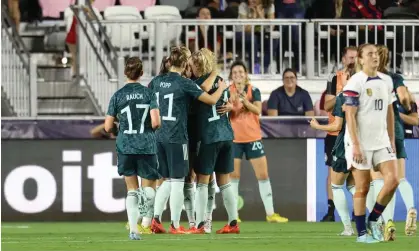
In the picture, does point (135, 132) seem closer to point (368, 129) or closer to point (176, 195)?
point (176, 195)

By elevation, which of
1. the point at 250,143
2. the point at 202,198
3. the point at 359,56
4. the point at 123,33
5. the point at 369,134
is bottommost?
the point at 202,198

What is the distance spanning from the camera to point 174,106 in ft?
53.5

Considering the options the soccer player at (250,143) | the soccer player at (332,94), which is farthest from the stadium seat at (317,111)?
the soccer player at (250,143)

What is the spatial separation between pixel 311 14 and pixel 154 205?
31.4 ft

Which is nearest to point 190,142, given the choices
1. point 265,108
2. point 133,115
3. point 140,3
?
point 133,115

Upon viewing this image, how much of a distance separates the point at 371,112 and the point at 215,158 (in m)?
2.61

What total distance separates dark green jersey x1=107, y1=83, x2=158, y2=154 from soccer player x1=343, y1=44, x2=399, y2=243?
2.07 m

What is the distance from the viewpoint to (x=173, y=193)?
16359 millimetres

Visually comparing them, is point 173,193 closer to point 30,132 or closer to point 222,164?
point 222,164

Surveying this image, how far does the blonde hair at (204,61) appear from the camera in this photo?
1636cm

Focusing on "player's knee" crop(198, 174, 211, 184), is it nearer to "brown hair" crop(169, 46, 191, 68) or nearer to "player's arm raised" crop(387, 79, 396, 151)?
→ "brown hair" crop(169, 46, 191, 68)

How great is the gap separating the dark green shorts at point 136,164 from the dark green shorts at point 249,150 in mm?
5155

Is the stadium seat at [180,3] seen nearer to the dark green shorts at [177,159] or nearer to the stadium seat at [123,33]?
the stadium seat at [123,33]

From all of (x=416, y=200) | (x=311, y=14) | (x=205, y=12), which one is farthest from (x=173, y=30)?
(x=416, y=200)
